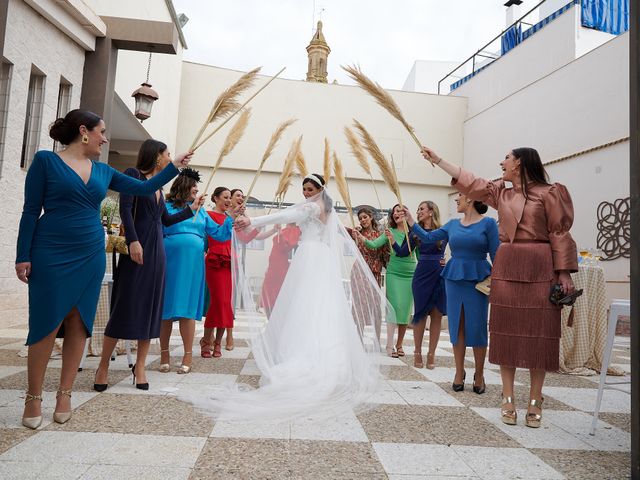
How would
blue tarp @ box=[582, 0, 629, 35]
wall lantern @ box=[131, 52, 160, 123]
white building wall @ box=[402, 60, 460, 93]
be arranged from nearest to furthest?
wall lantern @ box=[131, 52, 160, 123] < blue tarp @ box=[582, 0, 629, 35] < white building wall @ box=[402, 60, 460, 93]

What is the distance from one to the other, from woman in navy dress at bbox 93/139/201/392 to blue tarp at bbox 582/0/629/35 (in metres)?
13.1

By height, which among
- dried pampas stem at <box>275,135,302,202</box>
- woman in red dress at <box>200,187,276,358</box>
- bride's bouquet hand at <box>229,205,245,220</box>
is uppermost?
dried pampas stem at <box>275,135,302,202</box>

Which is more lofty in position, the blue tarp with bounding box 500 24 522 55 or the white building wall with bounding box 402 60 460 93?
the white building wall with bounding box 402 60 460 93

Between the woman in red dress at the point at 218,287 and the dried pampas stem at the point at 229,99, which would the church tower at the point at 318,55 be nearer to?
the woman in red dress at the point at 218,287

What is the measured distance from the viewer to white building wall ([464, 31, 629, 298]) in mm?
9648

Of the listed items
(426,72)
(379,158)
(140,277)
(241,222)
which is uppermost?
(426,72)

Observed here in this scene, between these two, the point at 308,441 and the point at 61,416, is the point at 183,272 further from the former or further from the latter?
the point at 308,441

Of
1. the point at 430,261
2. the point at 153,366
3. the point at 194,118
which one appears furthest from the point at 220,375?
the point at 194,118

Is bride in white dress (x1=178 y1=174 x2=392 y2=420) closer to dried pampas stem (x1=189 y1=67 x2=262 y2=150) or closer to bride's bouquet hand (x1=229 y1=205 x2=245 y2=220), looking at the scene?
bride's bouquet hand (x1=229 y1=205 x2=245 y2=220)

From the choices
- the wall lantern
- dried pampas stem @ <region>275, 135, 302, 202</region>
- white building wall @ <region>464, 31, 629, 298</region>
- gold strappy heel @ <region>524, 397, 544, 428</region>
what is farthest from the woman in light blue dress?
white building wall @ <region>464, 31, 629, 298</region>

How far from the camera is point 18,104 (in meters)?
5.34

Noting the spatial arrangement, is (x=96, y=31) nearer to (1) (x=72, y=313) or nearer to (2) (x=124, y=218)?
(2) (x=124, y=218)

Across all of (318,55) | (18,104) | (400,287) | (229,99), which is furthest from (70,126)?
(318,55)

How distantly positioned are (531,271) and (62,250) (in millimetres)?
2382
